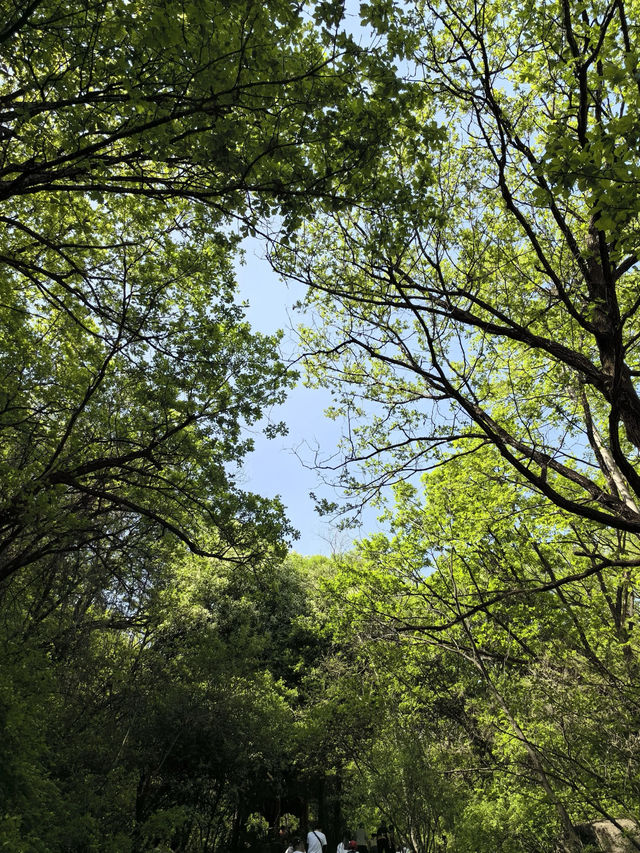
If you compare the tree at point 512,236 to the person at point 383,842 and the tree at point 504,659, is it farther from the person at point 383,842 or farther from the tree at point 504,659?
the person at point 383,842

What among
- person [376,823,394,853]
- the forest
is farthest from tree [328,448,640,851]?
person [376,823,394,853]

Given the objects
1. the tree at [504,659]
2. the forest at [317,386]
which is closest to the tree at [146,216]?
the forest at [317,386]

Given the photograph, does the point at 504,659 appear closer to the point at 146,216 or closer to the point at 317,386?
the point at 317,386

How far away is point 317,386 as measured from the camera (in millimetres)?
7395

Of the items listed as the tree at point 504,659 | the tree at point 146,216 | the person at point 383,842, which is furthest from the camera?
the person at point 383,842

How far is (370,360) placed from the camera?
24.2 ft

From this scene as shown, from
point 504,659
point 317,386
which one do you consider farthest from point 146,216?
point 504,659

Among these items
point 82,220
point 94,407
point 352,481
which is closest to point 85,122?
point 82,220

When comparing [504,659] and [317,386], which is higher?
[317,386]

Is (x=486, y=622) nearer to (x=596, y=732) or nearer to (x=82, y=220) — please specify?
Result: (x=596, y=732)

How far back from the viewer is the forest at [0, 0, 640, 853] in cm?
392

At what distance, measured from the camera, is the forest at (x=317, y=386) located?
12.9 feet

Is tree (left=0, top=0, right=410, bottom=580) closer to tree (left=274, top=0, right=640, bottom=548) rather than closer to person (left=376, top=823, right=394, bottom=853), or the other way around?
tree (left=274, top=0, right=640, bottom=548)

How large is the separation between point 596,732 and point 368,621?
11.7 feet
